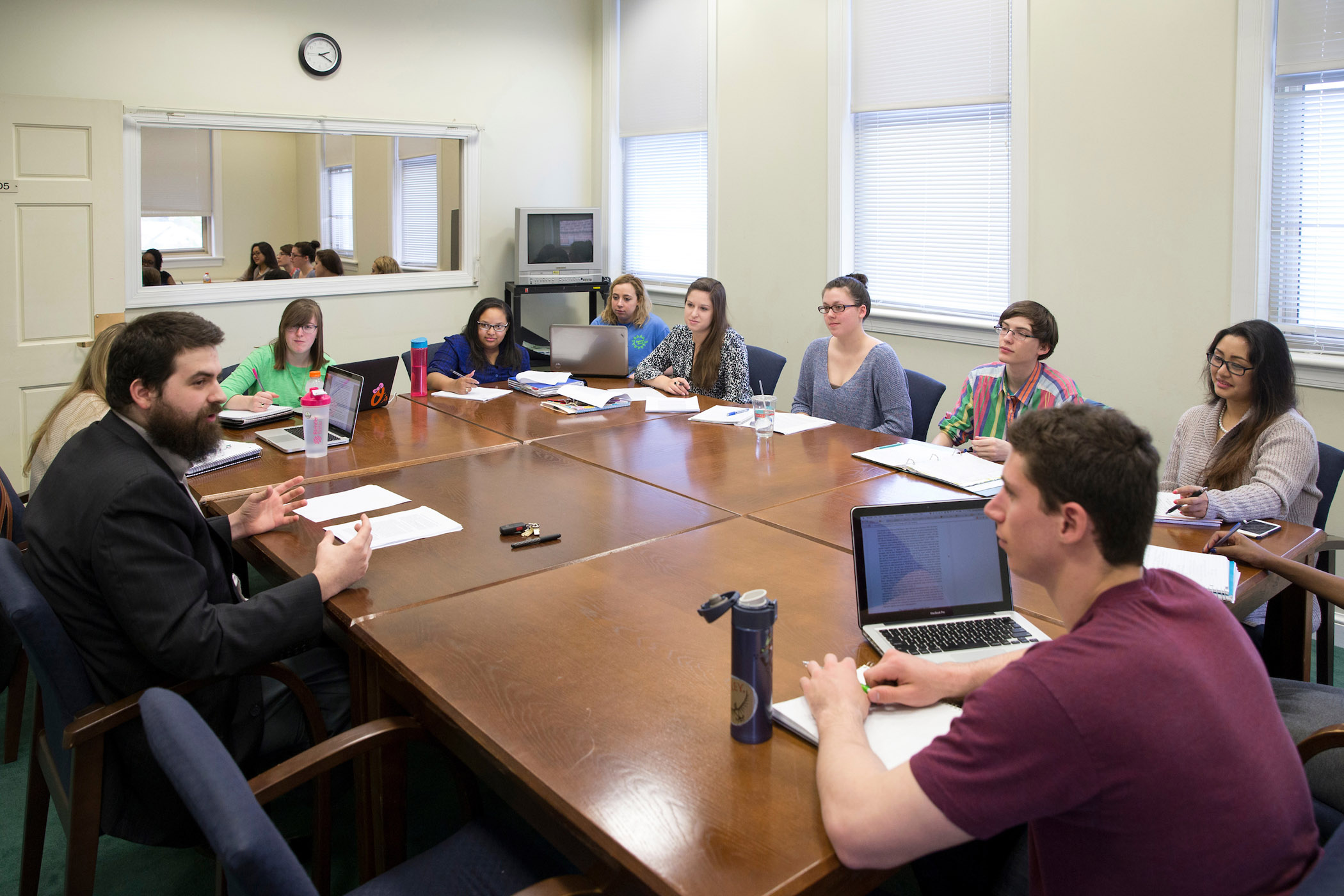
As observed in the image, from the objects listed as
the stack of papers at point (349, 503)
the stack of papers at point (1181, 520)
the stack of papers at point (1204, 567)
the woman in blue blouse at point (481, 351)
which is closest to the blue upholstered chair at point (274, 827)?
the stack of papers at point (349, 503)

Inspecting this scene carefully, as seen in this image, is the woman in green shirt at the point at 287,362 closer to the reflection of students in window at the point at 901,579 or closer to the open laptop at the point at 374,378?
the open laptop at the point at 374,378

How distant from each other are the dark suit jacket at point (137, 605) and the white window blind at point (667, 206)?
487 cm

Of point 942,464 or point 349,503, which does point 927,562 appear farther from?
point 349,503

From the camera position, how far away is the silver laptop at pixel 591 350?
4488mm

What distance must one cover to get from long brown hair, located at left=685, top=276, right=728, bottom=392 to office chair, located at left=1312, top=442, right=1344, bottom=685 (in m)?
2.36

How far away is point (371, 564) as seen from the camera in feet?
6.93

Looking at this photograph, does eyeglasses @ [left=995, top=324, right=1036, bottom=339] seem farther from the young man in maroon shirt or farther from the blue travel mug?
the blue travel mug

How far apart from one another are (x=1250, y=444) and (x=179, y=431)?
2.71 metres

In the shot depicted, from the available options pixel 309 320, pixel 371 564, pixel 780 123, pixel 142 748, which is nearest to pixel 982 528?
pixel 371 564

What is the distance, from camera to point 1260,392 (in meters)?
2.63

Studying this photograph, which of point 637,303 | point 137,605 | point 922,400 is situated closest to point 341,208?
point 637,303

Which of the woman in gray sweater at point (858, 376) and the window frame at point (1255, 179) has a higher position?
the window frame at point (1255, 179)

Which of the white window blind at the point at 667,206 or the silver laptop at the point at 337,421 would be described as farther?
the white window blind at the point at 667,206

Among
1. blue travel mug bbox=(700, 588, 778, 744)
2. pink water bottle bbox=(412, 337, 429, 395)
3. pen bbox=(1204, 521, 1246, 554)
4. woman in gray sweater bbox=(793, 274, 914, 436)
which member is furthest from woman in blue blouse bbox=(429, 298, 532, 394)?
blue travel mug bbox=(700, 588, 778, 744)
